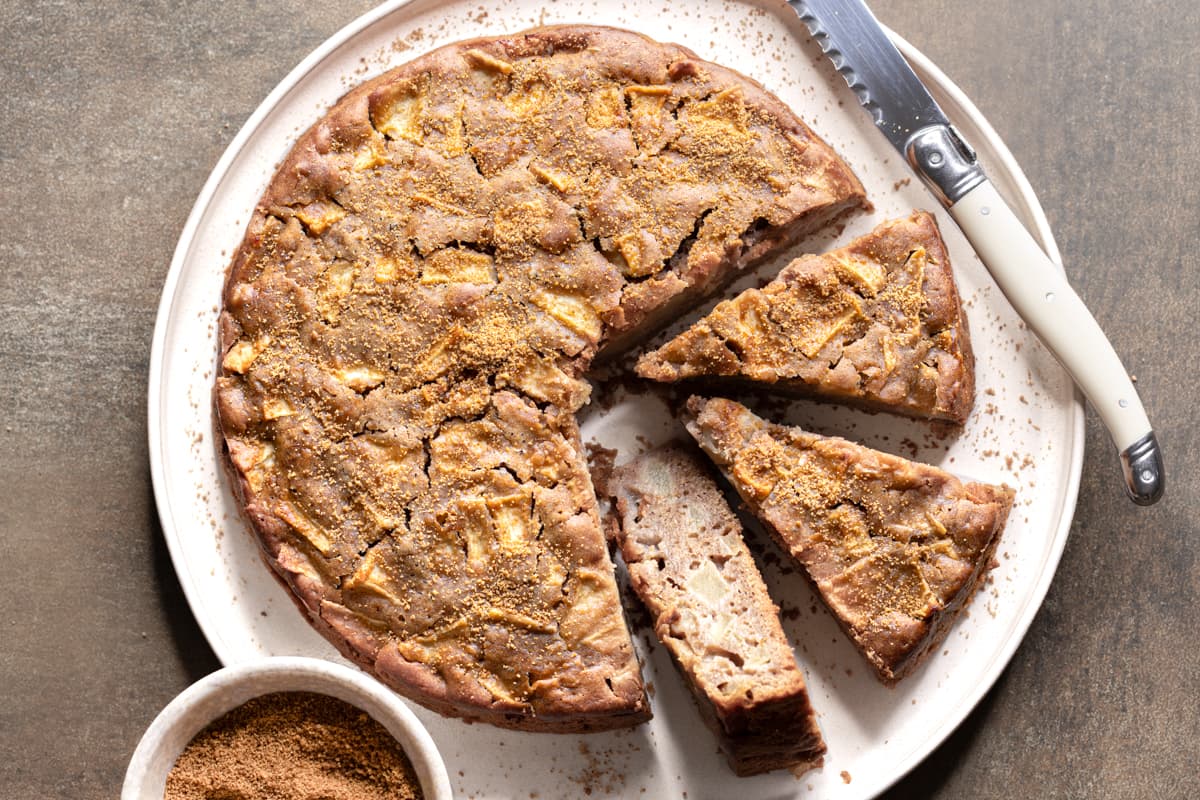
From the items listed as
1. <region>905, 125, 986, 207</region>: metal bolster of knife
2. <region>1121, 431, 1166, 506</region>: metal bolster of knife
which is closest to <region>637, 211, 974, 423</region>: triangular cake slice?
<region>905, 125, 986, 207</region>: metal bolster of knife

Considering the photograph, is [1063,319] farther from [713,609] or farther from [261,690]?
[261,690]

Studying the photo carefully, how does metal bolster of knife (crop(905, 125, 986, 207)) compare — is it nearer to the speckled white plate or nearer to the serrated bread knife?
the serrated bread knife

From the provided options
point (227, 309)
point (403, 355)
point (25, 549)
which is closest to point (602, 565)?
point (403, 355)

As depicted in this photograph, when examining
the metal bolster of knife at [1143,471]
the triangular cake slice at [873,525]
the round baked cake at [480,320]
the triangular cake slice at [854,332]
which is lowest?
the metal bolster of knife at [1143,471]

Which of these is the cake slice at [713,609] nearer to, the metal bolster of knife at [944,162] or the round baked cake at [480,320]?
the round baked cake at [480,320]

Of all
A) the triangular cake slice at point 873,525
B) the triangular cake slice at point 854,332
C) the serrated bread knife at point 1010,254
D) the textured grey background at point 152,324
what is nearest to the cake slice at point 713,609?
the triangular cake slice at point 873,525

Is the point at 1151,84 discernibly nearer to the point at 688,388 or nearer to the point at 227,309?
the point at 688,388

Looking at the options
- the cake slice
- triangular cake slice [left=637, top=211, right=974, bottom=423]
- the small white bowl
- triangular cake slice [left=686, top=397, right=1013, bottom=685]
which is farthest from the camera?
triangular cake slice [left=637, top=211, right=974, bottom=423]
